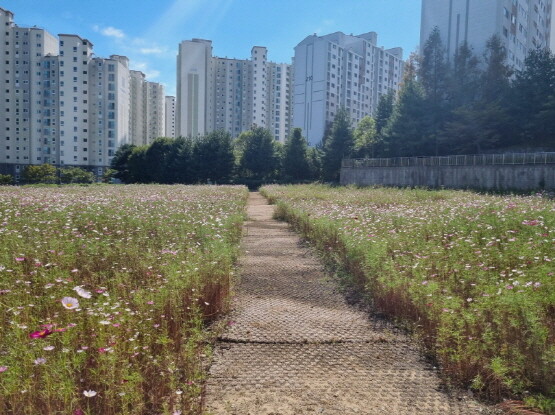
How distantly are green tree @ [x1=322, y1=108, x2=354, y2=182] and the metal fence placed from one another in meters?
7.36

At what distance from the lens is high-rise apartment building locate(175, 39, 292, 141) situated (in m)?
108

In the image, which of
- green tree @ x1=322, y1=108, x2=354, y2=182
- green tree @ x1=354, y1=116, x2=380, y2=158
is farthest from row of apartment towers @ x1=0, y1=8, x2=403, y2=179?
green tree @ x1=354, y1=116, x2=380, y2=158

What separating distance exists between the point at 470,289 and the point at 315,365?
7.75 ft

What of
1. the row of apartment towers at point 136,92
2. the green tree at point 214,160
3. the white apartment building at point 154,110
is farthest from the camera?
the white apartment building at point 154,110

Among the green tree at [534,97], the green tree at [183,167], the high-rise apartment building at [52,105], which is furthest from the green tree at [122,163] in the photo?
the green tree at [534,97]

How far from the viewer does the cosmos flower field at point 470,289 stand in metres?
3.18

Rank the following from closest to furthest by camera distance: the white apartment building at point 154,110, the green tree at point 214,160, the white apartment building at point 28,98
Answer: the green tree at point 214,160 < the white apartment building at point 28,98 < the white apartment building at point 154,110

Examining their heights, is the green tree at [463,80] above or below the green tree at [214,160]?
above

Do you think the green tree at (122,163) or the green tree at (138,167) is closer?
the green tree at (138,167)

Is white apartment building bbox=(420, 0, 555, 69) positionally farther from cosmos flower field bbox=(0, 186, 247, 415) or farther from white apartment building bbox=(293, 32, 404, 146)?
cosmos flower field bbox=(0, 186, 247, 415)

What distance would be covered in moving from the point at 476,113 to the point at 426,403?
41394 mm

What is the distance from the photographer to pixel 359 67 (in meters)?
109

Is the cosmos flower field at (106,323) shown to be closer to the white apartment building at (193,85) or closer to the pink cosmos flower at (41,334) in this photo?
the pink cosmos flower at (41,334)

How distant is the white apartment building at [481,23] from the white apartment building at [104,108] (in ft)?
220
